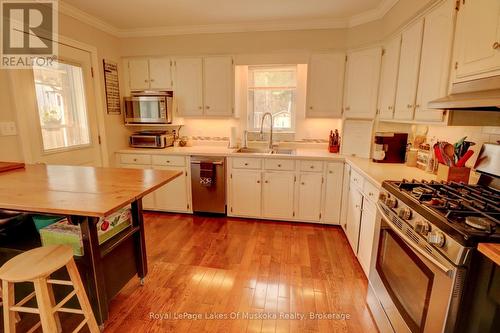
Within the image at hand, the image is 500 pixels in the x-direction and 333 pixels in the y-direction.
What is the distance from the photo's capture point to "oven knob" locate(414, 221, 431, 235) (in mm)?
1192

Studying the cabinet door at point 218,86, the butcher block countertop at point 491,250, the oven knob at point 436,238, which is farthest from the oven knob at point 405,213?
the cabinet door at point 218,86

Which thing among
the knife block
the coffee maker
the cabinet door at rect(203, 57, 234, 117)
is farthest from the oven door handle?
the cabinet door at rect(203, 57, 234, 117)

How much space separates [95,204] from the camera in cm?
132

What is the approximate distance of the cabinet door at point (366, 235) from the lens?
2.07 m

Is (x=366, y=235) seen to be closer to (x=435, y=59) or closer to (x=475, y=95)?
(x=475, y=95)

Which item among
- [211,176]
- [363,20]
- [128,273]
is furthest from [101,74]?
[363,20]

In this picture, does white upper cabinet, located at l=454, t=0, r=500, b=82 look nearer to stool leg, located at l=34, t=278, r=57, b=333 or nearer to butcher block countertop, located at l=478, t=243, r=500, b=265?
butcher block countertop, located at l=478, t=243, r=500, b=265

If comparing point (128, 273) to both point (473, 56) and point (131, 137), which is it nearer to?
point (131, 137)

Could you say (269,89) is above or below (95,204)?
above

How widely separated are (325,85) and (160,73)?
2205 millimetres

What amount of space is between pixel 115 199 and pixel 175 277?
1130 mm

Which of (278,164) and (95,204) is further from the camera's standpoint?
(278,164)

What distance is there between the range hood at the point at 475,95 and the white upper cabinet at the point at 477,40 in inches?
2.5

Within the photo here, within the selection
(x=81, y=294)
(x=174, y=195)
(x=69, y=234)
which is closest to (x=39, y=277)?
(x=81, y=294)
